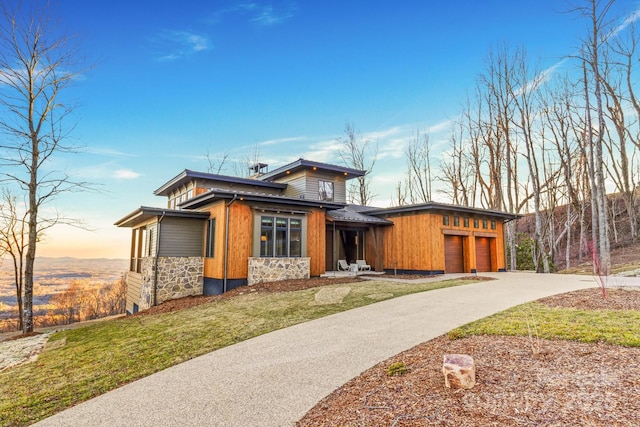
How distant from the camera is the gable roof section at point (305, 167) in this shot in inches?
683

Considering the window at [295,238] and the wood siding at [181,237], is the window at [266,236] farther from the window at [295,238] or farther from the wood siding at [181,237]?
the wood siding at [181,237]

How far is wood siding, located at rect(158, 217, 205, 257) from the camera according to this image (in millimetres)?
12922

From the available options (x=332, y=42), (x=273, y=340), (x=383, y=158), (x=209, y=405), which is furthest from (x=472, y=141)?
(x=209, y=405)

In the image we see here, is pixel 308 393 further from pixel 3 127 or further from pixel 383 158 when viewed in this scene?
pixel 383 158

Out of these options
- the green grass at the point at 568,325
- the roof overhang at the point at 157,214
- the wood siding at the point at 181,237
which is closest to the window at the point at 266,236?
the roof overhang at the point at 157,214

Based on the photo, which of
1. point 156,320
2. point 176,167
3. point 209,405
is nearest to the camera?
point 209,405

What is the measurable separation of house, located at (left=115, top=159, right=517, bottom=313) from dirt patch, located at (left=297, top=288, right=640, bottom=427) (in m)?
8.85

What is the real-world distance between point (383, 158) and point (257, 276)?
20.4 meters

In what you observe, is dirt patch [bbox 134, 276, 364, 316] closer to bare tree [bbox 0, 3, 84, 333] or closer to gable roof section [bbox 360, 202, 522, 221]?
bare tree [bbox 0, 3, 84, 333]

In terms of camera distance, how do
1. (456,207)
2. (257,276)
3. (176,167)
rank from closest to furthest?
(257,276) → (456,207) → (176,167)

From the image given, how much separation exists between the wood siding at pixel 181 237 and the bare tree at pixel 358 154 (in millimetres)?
17906

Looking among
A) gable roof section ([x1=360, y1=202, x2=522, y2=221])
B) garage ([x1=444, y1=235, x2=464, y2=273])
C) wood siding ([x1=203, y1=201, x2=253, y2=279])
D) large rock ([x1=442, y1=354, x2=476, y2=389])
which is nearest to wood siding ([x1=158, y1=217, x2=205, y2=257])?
wood siding ([x1=203, y1=201, x2=253, y2=279])

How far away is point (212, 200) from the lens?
513 inches

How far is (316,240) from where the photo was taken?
14.3 meters
